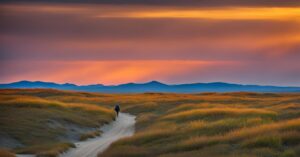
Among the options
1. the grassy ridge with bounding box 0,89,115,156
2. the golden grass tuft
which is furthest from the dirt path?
the golden grass tuft

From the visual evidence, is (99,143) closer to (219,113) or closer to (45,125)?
(45,125)

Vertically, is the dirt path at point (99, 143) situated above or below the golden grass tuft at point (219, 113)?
below

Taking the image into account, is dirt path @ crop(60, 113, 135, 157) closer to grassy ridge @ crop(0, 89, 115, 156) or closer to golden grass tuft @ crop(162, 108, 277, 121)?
grassy ridge @ crop(0, 89, 115, 156)

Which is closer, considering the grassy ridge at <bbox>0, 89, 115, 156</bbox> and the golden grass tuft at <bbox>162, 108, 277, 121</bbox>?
the grassy ridge at <bbox>0, 89, 115, 156</bbox>

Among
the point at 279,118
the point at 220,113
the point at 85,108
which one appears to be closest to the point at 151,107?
the point at 85,108

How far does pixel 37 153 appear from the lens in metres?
39.8

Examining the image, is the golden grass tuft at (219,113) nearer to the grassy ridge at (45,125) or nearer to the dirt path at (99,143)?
the dirt path at (99,143)

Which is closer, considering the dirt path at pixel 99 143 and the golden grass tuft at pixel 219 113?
the dirt path at pixel 99 143

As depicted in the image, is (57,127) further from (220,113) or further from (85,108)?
(85,108)

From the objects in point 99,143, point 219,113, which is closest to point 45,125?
point 99,143

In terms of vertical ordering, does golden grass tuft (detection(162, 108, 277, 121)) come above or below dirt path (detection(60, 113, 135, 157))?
above

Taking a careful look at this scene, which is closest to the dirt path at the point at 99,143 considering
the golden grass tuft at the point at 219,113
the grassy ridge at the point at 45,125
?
the grassy ridge at the point at 45,125

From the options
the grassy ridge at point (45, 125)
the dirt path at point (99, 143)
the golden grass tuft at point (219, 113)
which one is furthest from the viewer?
the golden grass tuft at point (219, 113)

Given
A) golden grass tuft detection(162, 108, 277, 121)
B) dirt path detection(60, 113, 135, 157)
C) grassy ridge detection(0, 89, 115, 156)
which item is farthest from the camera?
golden grass tuft detection(162, 108, 277, 121)
